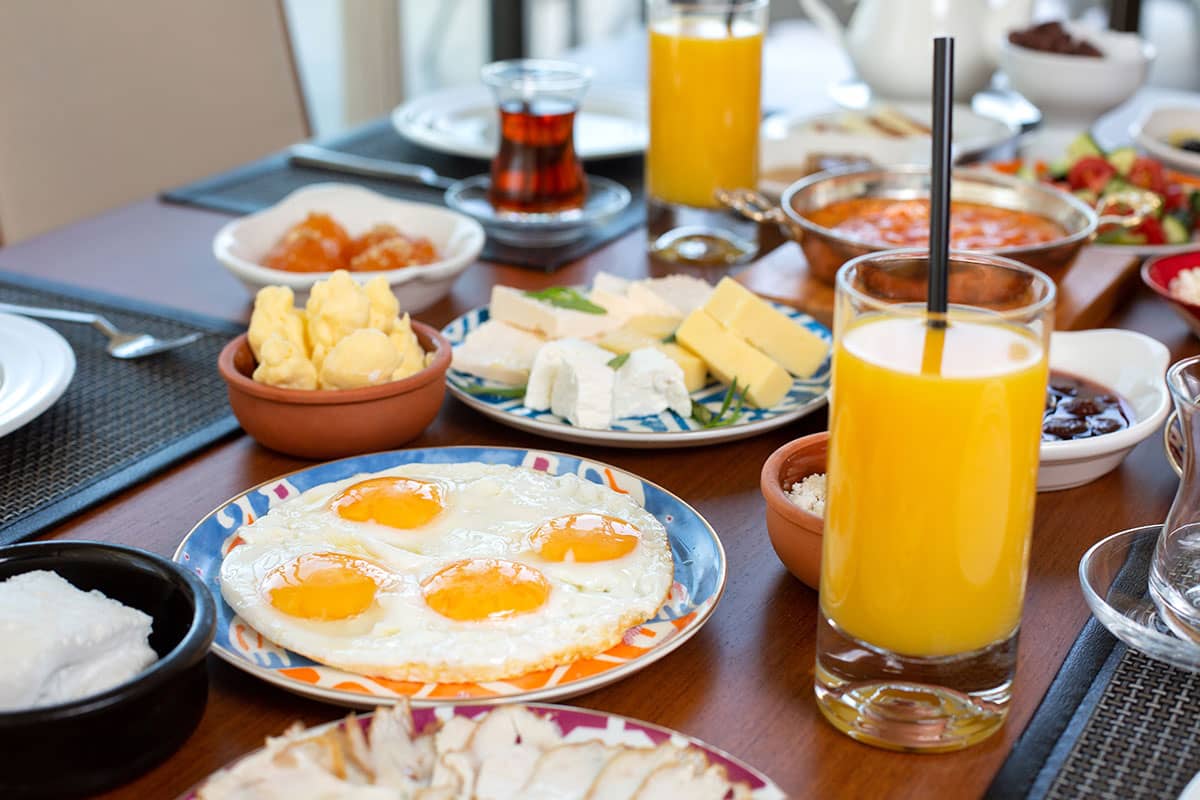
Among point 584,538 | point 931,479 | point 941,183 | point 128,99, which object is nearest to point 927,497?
point 931,479

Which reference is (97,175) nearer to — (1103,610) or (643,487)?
→ (643,487)

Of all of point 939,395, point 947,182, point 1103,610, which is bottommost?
point 1103,610

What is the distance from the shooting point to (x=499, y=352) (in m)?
1.40

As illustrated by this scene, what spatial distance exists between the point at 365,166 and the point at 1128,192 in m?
1.22

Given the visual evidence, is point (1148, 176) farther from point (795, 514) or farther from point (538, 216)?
point (795, 514)

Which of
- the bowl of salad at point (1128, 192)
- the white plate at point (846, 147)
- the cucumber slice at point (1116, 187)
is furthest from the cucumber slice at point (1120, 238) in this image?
the white plate at point (846, 147)

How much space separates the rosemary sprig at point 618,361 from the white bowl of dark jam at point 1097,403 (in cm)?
42

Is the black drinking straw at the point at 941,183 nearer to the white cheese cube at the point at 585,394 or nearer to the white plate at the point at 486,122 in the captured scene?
the white cheese cube at the point at 585,394

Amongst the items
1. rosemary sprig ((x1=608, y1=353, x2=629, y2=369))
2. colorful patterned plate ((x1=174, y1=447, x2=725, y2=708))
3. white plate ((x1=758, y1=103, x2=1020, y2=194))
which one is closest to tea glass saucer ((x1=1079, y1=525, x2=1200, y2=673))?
colorful patterned plate ((x1=174, y1=447, x2=725, y2=708))

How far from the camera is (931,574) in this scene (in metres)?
0.81

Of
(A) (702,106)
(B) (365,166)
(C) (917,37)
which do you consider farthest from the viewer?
(C) (917,37)

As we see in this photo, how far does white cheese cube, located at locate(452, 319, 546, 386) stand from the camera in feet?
4.48

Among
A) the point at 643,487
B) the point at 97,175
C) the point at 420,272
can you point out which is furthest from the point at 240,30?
the point at 643,487

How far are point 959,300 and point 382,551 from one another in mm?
475
